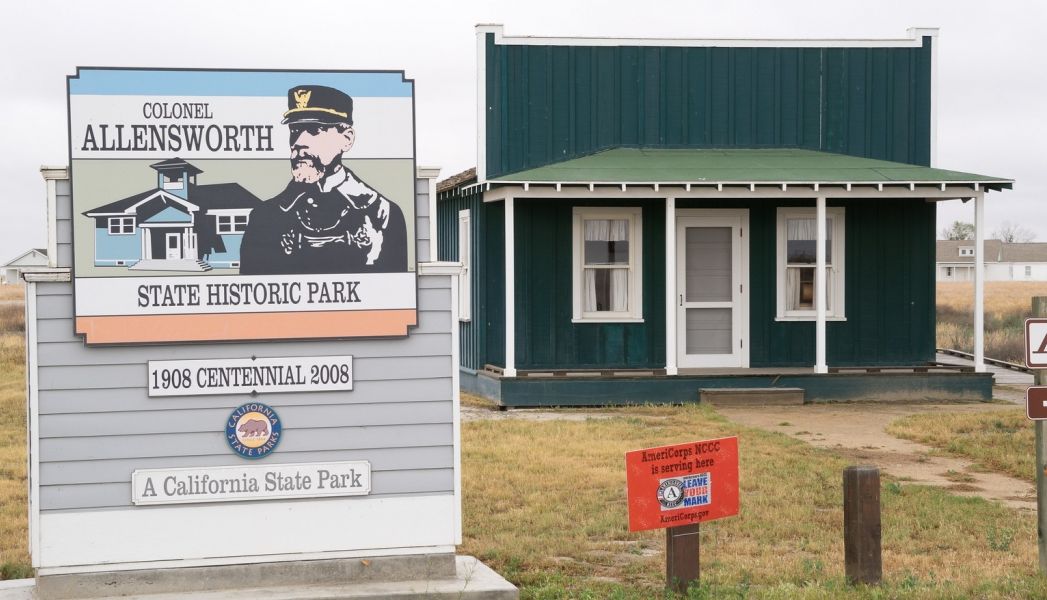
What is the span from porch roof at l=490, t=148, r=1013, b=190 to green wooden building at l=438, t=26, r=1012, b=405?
70 mm

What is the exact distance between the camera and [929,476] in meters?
12.8

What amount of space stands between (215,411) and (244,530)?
0.70 metres

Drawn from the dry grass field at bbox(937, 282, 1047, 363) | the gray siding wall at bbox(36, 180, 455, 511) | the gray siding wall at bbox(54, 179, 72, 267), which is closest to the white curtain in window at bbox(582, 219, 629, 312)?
the dry grass field at bbox(937, 282, 1047, 363)

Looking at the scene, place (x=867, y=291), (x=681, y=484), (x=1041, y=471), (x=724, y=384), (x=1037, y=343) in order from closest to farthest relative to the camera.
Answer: (x=681, y=484) < (x=1037, y=343) < (x=1041, y=471) < (x=724, y=384) < (x=867, y=291)

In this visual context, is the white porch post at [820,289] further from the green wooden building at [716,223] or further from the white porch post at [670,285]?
the white porch post at [670,285]

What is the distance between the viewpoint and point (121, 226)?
25.2 feet

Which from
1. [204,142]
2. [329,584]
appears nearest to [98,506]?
[329,584]

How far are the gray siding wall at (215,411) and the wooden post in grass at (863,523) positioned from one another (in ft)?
7.78

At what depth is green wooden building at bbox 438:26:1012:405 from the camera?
19094 mm

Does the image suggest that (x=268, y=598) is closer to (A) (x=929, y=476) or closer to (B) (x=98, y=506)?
(B) (x=98, y=506)

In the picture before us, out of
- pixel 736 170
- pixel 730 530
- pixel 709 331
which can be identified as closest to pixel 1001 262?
pixel 709 331

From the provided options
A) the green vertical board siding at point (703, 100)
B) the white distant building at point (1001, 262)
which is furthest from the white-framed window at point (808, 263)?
the white distant building at point (1001, 262)

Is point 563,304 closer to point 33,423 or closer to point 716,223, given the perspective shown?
point 716,223

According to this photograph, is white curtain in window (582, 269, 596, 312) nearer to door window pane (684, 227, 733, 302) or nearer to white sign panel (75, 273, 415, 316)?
door window pane (684, 227, 733, 302)
